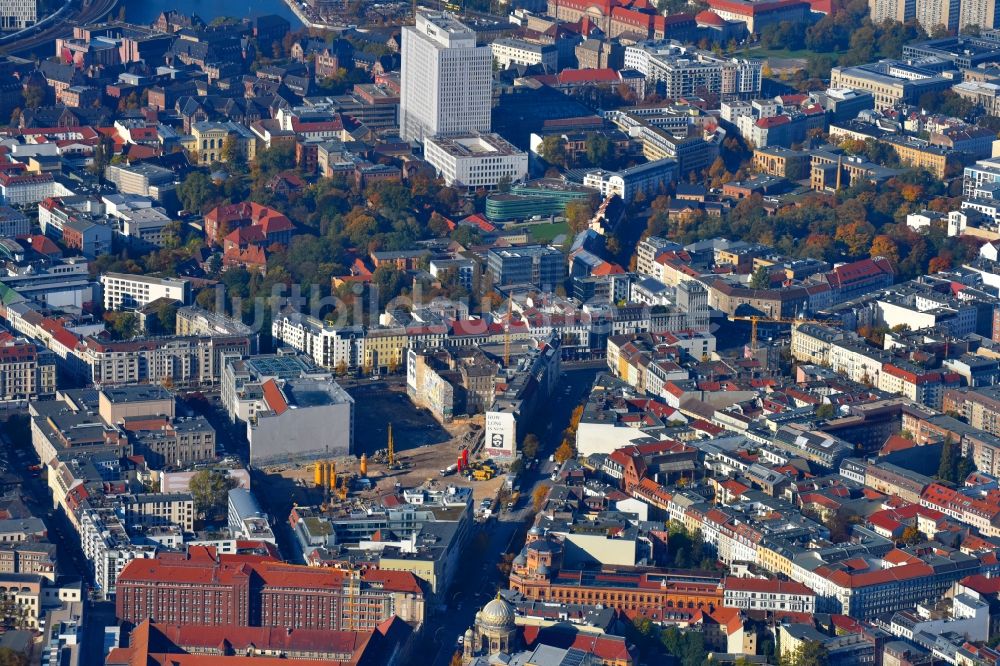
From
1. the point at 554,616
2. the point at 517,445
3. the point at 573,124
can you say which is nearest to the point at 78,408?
the point at 517,445

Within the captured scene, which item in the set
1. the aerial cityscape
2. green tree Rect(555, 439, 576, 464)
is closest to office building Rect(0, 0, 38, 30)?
the aerial cityscape

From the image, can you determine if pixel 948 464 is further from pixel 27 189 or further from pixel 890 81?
pixel 890 81

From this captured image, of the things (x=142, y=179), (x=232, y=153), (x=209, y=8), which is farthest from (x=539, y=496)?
(x=209, y=8)

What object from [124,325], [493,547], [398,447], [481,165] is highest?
[481,165]

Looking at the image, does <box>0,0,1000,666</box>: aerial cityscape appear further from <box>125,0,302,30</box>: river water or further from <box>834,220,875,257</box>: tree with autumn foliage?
<box>125,0,302,30</box>: river water

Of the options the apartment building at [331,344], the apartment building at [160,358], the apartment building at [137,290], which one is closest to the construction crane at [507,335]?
the apartment building at [331,344]
